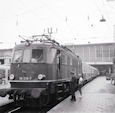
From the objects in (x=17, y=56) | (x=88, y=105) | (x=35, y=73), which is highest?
(x=17, y=56)

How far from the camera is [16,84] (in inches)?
476

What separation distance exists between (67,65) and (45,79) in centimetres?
410

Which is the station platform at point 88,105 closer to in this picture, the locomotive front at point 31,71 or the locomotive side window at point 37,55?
the locomotive front at point 31,71

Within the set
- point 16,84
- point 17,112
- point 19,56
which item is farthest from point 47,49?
point 17,112

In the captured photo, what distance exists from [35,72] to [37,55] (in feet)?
3.23

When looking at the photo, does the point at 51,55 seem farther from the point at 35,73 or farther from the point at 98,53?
the point at 98,53

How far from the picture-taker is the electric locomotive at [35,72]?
11.7 meters

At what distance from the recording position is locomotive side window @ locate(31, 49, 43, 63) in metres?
12.3

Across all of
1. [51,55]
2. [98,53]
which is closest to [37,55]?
[51,55]

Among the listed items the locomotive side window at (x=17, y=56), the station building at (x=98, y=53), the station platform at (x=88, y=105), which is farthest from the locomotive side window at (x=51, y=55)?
the station building at (x=98, y=53)

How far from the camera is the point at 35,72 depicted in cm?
1195

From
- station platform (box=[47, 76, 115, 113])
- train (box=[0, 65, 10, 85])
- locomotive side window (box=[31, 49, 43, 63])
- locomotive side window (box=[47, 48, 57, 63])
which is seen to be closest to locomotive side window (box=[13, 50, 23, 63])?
locomotive side window (box=[31, 49, 43, 63])

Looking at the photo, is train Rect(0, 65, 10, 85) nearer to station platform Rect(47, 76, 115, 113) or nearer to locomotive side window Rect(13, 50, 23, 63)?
station platform Rect(47, 76, 115, 113)

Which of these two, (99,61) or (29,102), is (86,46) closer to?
(99,61)
